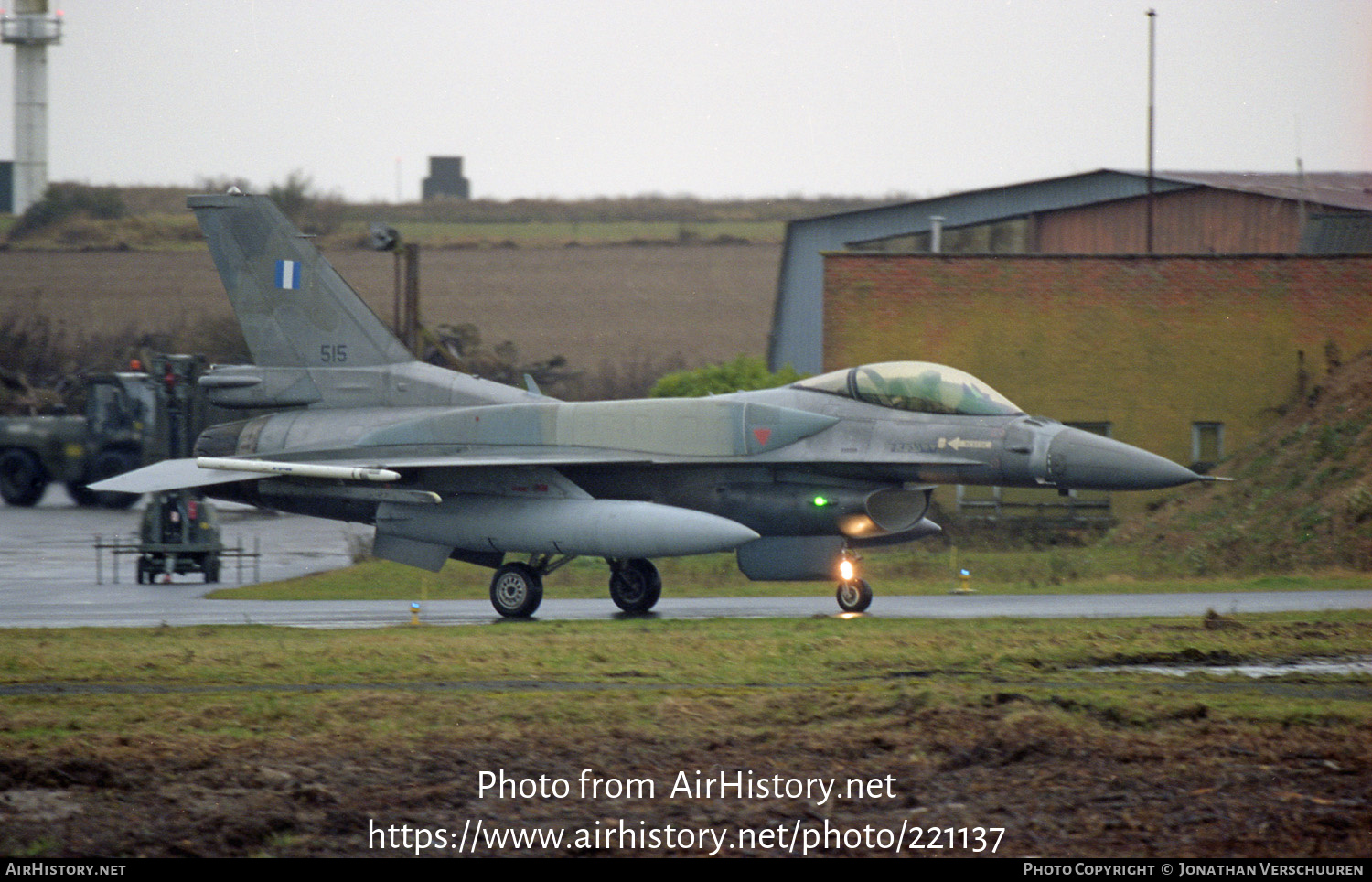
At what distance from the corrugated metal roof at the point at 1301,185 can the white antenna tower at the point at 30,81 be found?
54.6 meters

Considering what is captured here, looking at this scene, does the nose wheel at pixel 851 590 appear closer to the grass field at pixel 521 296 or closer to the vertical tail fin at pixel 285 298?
the vertical tail fin at pixel 285 298

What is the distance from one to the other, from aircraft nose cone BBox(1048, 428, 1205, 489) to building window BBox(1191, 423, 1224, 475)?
14.3 meters

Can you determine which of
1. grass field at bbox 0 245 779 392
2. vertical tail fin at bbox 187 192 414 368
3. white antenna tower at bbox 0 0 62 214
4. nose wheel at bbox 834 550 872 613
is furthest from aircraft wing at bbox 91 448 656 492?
white antenna tower at bbox 0 0 62 214

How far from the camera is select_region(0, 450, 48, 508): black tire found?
36.1 meters

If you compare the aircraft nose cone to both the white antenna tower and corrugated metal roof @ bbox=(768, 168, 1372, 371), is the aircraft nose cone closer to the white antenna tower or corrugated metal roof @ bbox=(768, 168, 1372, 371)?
corrugated metal roof @ bbox=(768, 168, 1372, 371)

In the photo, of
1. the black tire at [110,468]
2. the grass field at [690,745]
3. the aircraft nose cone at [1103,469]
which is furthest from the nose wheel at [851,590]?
the black tire at [110,468]

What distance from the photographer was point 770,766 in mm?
7406

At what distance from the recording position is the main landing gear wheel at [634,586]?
16.3 m

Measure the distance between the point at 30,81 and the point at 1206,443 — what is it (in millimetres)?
59910

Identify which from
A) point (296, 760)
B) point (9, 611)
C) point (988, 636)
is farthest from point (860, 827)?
point (9, 611)

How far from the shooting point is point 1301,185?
1426 inches

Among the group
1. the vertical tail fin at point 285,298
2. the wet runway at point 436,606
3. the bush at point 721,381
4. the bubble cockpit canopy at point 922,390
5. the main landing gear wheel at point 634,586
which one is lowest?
the wet runway at point 436,606

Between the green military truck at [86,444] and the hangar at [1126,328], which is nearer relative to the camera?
the hangar at [1126,328]

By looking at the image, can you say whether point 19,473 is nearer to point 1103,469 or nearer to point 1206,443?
point 1206,443
